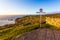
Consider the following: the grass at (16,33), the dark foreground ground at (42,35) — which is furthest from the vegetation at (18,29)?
the dark foreground ground at (42,35)

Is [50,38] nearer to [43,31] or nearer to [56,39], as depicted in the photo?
[56,39]

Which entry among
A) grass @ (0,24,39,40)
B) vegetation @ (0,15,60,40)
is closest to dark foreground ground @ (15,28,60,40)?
vegetation @ (0,15,60,40)

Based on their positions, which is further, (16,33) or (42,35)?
(16,33)

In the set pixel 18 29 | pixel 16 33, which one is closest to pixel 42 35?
pixel 16 33

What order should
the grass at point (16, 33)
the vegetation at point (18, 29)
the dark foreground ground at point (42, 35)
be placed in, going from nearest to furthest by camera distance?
the dark foreground ground at point (42, 35) < the grass at point (16, 33) < the vegetation at point (18, 29)

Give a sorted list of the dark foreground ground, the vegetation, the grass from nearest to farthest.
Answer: the dark foreground ground
the grass
the vegetation

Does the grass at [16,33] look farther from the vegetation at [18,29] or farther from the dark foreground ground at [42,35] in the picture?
the dark foreground ground at [42,35]

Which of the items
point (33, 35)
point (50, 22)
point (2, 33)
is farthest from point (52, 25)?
point (2, 33)

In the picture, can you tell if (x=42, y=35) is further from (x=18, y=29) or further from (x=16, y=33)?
(x=18, y=29)

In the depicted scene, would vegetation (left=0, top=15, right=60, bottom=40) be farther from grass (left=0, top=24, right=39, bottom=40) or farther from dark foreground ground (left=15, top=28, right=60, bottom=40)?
dark foreground ground (left=15, top=28, right=60, bottom=40)

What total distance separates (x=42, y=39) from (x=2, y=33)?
8.78m

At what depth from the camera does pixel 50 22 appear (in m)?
16.3

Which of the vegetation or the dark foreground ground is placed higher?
the dark foreground ground

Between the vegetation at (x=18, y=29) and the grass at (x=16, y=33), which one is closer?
the grass at (x=16, y=33)
